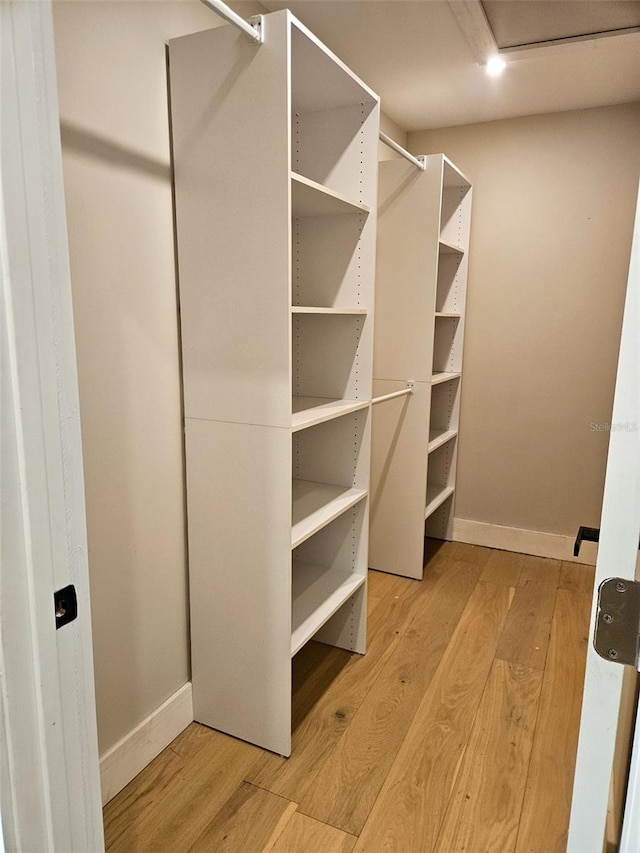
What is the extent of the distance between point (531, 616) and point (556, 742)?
0.87 meters

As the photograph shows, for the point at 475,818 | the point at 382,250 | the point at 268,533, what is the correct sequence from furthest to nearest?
the point at 382,250 < the point at 268,533 < the point at 475,818

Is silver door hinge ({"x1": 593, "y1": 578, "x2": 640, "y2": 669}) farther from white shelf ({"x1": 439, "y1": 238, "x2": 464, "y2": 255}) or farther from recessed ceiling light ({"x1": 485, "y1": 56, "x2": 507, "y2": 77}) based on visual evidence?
white shelf ({"x1": 439, "y1": 238, "x2": 464, "y2": 255})

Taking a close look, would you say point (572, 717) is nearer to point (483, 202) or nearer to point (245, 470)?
point (245, 470)

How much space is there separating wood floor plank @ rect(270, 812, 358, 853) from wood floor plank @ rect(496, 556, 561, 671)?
1.14m

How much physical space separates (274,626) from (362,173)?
1.61 m

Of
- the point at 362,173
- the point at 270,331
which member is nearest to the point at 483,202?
the point at 362,173

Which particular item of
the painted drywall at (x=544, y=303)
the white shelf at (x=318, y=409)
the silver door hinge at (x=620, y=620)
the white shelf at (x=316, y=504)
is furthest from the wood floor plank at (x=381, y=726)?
the silver door hinge at (x=620, y=620)

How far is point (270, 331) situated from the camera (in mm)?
1688

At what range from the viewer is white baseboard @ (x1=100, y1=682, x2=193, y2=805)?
1713mm

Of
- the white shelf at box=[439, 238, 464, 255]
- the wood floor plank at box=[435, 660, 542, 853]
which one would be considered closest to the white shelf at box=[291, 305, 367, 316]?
the white shelf at box=[439, 238, 464, 255]

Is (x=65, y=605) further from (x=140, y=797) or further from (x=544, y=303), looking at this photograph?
(x=544, y=303)

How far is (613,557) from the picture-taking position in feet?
2.05

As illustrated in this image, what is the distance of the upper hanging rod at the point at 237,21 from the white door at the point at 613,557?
1.23 meters

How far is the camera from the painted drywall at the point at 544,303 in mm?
3100
